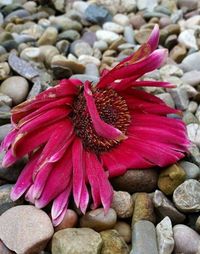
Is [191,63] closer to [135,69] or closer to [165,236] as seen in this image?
[135,69]

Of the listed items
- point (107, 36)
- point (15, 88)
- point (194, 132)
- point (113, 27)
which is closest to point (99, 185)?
point (194, 132)

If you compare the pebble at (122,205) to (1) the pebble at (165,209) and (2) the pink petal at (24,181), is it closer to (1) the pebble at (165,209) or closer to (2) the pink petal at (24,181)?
(1) the pebble at (165,209)

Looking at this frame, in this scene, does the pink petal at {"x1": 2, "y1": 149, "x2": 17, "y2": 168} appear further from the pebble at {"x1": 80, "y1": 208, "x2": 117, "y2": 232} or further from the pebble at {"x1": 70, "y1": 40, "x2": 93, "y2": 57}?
the pebble at {"x1": 70, "y1": 40, "x2": 93, "y2": 57}

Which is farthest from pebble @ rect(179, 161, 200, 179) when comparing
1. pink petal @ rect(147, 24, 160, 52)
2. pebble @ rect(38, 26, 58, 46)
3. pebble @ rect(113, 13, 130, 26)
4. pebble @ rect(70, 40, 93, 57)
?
pebble @ rect(113, 13, 130, 26)

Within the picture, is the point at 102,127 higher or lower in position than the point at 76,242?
higher

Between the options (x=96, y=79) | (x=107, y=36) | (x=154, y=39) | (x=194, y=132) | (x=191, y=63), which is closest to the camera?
(x=154, y=39)

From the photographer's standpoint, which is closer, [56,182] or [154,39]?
[56,182]

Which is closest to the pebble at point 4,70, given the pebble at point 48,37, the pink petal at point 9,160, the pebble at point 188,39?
the pebble at point 48,37

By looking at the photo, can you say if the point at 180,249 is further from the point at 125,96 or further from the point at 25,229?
the point at 125,96
